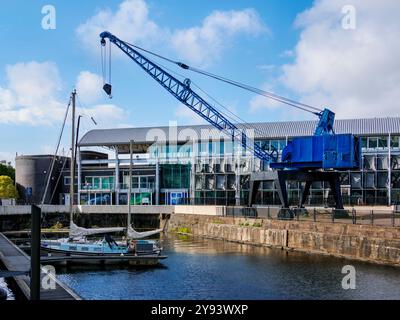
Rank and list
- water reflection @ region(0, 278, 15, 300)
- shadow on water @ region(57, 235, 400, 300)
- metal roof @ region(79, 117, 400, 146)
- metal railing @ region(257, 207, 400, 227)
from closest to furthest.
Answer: water reflection @ region(0, 278, 15, 300)
shadow on water @ region(57, 235, 400, 300)
metal railing @ region(257, 207, 400, 227)
metal roof @ region(79, 117, 400, 146)

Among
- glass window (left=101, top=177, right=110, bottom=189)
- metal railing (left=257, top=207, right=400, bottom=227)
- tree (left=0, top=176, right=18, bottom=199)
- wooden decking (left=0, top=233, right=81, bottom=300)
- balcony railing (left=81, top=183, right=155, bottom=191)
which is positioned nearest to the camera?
wooden decking (left=0, top=233, right=81, bottom=300)

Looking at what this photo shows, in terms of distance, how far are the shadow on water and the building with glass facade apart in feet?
106

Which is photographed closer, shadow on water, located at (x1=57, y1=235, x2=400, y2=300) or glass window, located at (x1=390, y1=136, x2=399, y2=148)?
shadow on water, located at (x1=57, y1=235, x2=400, y2=300)

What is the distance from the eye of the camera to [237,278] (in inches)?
1153

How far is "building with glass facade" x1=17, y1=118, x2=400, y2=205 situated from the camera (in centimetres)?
7031

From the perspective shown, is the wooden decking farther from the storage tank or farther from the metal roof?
the storage tank

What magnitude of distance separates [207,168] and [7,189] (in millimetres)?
34444

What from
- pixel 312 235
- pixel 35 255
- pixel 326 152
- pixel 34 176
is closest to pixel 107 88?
pixel 326 152

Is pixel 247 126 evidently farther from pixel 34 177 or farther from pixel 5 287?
pixel 5 287

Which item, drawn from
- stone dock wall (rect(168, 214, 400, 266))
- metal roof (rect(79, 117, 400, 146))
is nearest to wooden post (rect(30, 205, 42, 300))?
stone dock wall (rect(168, 214, 400, 266))

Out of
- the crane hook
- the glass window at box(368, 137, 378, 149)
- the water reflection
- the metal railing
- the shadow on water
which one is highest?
the crane hook

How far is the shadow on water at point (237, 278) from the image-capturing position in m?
25.1
